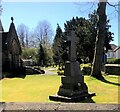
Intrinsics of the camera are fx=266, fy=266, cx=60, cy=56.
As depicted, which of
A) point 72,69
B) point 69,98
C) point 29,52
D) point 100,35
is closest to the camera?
point 69,98

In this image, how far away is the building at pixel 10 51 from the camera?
36.7 m

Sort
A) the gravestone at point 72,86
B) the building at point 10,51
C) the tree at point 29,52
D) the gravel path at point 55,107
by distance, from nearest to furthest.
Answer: the gravel path at point 55,107 → the gravestone at point 72,86 → the building at point 10,51 → the tree at point 29,52

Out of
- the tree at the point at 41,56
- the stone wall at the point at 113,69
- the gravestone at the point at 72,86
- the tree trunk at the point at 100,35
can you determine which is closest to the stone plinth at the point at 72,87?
the gravestone at the point at 72,86

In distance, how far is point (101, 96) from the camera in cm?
1170

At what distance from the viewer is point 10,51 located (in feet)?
127

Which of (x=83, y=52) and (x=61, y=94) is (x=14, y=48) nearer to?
(x=83, y=52)

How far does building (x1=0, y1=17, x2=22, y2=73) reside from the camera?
36656 millimetres

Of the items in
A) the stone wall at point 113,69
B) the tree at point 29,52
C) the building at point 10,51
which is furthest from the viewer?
the tree at point 29,52

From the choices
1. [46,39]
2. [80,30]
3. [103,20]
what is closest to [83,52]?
[80,30]

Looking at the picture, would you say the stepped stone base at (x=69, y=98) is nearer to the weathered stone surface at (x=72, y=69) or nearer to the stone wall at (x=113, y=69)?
the weathered stone surface at (x=72, y=69)

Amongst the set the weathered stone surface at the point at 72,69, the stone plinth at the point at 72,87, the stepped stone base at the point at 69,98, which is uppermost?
the weathered stone surface at the point at 72,69

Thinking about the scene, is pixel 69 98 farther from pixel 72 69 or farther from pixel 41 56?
pixel 41 56

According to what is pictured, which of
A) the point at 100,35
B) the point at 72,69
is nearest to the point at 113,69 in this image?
the point at 100,35

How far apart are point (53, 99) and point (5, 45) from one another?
27.1m
